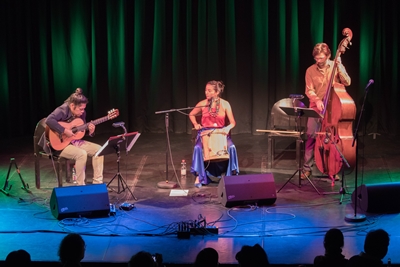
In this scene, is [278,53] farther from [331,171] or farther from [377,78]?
[331,171]

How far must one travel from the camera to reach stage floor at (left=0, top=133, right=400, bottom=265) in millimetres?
6109

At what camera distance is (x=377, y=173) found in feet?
29.0

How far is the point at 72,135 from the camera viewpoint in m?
8.16

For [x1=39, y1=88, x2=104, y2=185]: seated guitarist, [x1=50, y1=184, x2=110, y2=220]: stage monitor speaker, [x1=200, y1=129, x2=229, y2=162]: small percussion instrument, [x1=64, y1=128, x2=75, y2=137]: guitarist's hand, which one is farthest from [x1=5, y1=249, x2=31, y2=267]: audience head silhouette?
[x1=200, y1=129, x2=229, y2=162]: small percussion instrument

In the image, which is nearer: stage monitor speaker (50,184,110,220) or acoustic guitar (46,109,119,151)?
stage monitor speaker (50,184,110,220)

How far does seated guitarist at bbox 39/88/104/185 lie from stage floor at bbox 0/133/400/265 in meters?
0.46

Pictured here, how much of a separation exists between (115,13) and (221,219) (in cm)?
591

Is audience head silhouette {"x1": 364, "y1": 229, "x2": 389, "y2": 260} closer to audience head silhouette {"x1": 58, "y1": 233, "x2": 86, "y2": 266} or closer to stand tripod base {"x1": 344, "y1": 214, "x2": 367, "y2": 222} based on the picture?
audience head silhouette {"x1": 58, "y1": 233, "x2": 86, "y2": 266}

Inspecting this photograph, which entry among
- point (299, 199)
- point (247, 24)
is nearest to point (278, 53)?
point (247, 24)

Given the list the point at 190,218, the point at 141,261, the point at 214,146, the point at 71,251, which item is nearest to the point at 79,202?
the point at 190,218

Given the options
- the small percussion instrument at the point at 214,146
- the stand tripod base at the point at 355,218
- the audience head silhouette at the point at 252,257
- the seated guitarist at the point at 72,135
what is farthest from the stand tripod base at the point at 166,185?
the audience head silhouette at the point at 252,257

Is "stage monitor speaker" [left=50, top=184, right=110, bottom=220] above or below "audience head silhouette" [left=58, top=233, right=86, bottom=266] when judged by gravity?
below

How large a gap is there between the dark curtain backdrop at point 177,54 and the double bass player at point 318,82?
2508mm

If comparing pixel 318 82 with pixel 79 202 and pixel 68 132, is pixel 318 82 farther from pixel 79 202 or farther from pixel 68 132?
pixel 79 202
